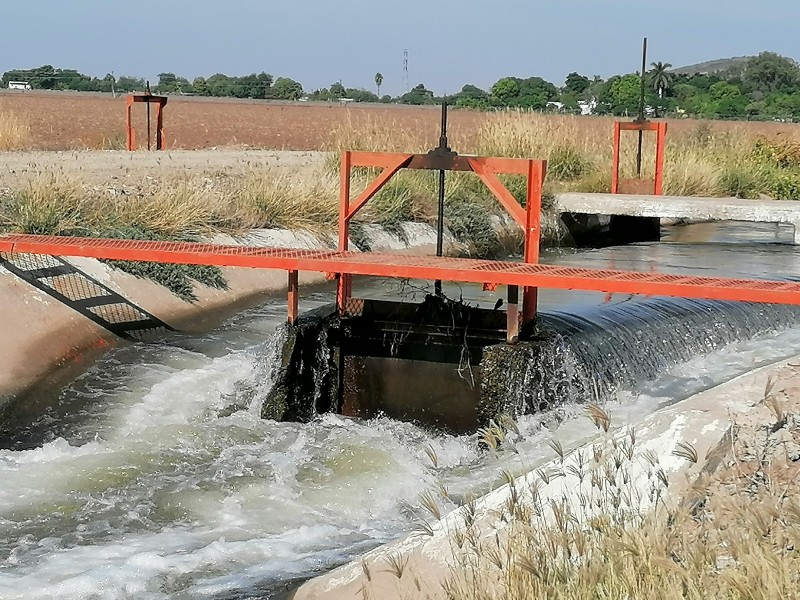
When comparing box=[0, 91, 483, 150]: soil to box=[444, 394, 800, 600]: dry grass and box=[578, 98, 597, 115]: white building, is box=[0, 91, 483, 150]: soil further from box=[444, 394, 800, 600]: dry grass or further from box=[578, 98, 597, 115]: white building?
box=[444, 394, 800, 600]: dry grass

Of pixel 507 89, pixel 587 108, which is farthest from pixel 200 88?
pixel 587 108

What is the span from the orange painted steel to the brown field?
10.9 m

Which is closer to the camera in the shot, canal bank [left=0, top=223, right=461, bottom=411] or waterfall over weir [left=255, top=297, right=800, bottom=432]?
waterfall over weir [left=255, top=297, right=800, bottom=432]

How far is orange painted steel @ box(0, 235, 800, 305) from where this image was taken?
7.48m

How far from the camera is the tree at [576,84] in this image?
102938mm

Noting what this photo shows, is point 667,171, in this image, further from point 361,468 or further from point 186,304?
point 361,468

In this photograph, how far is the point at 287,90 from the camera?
297ft

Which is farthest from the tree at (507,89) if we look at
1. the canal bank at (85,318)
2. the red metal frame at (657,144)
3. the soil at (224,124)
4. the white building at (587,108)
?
the canal bank at (85,318)

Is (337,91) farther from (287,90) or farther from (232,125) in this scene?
Answer: (232,125)

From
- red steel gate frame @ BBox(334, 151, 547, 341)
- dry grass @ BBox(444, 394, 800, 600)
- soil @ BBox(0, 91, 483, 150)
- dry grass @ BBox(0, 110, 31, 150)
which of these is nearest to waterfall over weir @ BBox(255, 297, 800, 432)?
red steel gate frame @ BBox(334, 151, 547, 341)

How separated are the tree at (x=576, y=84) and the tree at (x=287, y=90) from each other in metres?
23.1

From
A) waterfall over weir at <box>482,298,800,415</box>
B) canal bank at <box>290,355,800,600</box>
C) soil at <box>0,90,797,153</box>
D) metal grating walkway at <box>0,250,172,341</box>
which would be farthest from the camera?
soil at <box>0,90,797,153</box>

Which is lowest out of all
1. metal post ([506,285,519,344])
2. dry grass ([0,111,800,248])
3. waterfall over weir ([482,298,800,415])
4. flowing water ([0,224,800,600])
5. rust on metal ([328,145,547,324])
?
flowing water ([0,224,800,600])

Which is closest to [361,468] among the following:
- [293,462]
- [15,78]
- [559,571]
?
[293,462]
